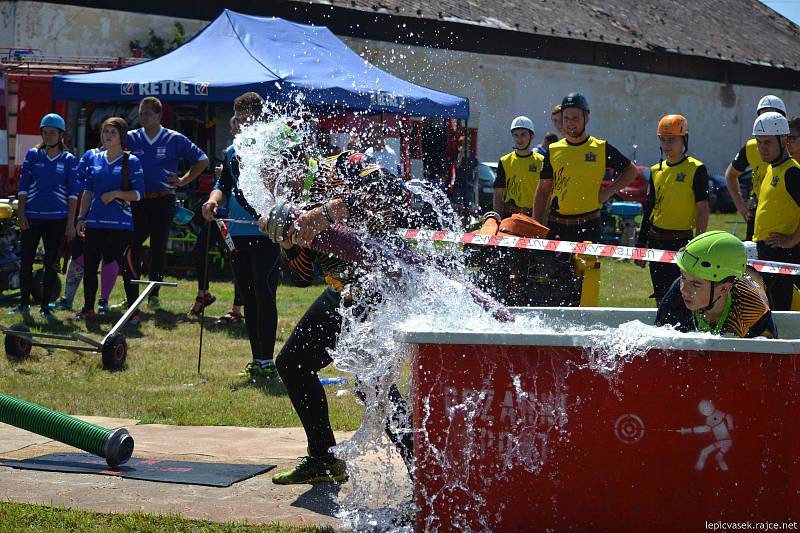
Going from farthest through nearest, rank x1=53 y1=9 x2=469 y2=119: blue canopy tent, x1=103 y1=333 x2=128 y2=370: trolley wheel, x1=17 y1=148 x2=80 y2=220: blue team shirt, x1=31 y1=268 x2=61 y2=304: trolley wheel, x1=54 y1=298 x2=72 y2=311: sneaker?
x1=53 y1=9 x2=469 y2=119: blue canopy tent → x1=31 y1=268 x2=61 y2=304: trolley wheel → x1=54 y1=298 x2=72 y2=311: sneaker → x1=17 y1=148 x2=80 y2=220: blue team shirt → x1=103 y1=333 x2=128 y2=370: trolley wheel

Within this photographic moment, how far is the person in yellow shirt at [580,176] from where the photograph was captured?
8.96 meters

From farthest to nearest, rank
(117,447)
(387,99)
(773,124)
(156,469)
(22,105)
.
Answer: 1. (22,105)
2. (387,99)
3. (773,124)
4. (156,469)
5. (117,447)

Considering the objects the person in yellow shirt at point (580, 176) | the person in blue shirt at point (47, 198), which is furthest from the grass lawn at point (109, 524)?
the person in blue shirt at point (47, 198)

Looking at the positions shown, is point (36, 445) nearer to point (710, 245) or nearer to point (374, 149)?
point (374, 149)

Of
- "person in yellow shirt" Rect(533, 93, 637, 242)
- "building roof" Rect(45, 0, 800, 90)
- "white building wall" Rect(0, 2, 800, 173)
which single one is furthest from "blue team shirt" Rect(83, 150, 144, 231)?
"building roof" Rect(45, 0, 800, 90)

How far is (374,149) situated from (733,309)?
6.44ft

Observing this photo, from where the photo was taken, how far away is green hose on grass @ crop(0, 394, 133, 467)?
5793mm

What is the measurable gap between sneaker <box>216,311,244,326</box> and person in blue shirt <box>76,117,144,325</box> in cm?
102

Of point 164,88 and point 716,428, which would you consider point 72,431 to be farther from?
point 164,88

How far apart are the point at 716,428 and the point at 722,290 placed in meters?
0.64

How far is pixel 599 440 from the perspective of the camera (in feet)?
14.0

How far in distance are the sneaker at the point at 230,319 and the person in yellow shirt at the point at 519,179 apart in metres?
2.99

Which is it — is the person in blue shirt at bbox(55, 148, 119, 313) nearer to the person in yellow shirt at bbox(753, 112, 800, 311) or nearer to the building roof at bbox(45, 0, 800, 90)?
the person in yellow shirt at bbox(753, 112, 800, 311)

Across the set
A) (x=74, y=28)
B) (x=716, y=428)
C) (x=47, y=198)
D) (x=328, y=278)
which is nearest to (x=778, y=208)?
(x=328, y=278)
